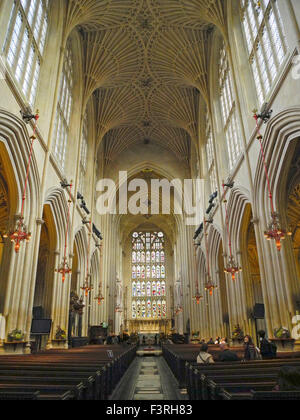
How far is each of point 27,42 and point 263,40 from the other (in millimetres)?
8928

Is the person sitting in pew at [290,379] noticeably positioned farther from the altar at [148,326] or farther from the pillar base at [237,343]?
the altar at [148,326]

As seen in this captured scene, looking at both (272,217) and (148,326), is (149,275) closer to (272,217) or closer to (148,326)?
(148,326)

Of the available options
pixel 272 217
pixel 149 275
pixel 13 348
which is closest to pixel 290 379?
pixel 272 217

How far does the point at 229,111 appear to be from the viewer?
16.3 m

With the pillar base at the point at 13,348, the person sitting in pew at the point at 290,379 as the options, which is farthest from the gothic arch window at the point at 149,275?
the person sitting in pew at the point at 290,379

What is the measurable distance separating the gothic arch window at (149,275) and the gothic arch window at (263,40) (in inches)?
1302

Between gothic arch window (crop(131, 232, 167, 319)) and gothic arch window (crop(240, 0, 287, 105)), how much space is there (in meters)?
33.1

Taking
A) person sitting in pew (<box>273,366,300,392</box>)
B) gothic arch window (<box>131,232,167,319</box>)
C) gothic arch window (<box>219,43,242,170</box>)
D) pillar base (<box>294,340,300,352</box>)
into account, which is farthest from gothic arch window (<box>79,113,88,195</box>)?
gothic arch window (<box>131,232,167,319</box>)

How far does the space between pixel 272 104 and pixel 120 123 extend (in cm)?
1666

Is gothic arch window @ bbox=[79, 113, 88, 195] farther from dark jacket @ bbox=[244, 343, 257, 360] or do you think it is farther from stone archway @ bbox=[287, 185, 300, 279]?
dark jacket @ bbox=[244, 343, 257, 360]

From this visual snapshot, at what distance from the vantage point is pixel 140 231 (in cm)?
4438

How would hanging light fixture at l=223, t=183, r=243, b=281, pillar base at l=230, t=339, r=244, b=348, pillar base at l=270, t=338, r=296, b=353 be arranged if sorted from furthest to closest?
pillar base at l=230, t=339, r=244, b=348, hanging light fixture at l=223, t=183, r=243, b=281, pillar base at l=270, t=338, r=296, b=353

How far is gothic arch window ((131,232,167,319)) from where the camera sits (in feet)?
135

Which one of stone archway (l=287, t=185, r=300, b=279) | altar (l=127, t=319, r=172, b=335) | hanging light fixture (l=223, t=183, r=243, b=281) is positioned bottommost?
altar (l=127, t=319, r=172, b=335)
